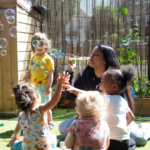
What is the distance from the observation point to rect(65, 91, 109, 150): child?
5.45 feet

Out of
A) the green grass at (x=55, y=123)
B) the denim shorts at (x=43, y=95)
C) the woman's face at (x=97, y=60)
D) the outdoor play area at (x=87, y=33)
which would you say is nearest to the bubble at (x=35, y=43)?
the denim shorts at (x=43, y=95)

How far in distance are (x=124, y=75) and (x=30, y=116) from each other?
963 millimetres

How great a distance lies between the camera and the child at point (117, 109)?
194cm

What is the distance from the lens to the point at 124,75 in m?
2.14

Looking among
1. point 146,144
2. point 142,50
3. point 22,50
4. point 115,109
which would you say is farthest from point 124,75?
point 142,50

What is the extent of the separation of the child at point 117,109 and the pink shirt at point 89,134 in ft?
0.89

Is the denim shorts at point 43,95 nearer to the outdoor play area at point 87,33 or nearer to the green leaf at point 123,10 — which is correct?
the outdoor play area at point 87,33

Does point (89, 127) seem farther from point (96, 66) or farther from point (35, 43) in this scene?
point (35, 43)

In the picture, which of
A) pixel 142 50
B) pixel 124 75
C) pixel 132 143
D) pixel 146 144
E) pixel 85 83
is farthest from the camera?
pixel 142 50

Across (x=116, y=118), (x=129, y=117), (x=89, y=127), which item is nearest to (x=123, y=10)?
(x=129, y=117)

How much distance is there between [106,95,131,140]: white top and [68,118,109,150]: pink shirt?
0.26 metres

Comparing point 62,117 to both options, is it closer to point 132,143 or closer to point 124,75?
point 132,143

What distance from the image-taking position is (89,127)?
1670 millimetres

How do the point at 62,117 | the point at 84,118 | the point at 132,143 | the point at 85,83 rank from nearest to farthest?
the point at 84,118 → the point at 132,143 → the point at 85,83 → the point at 62,117
